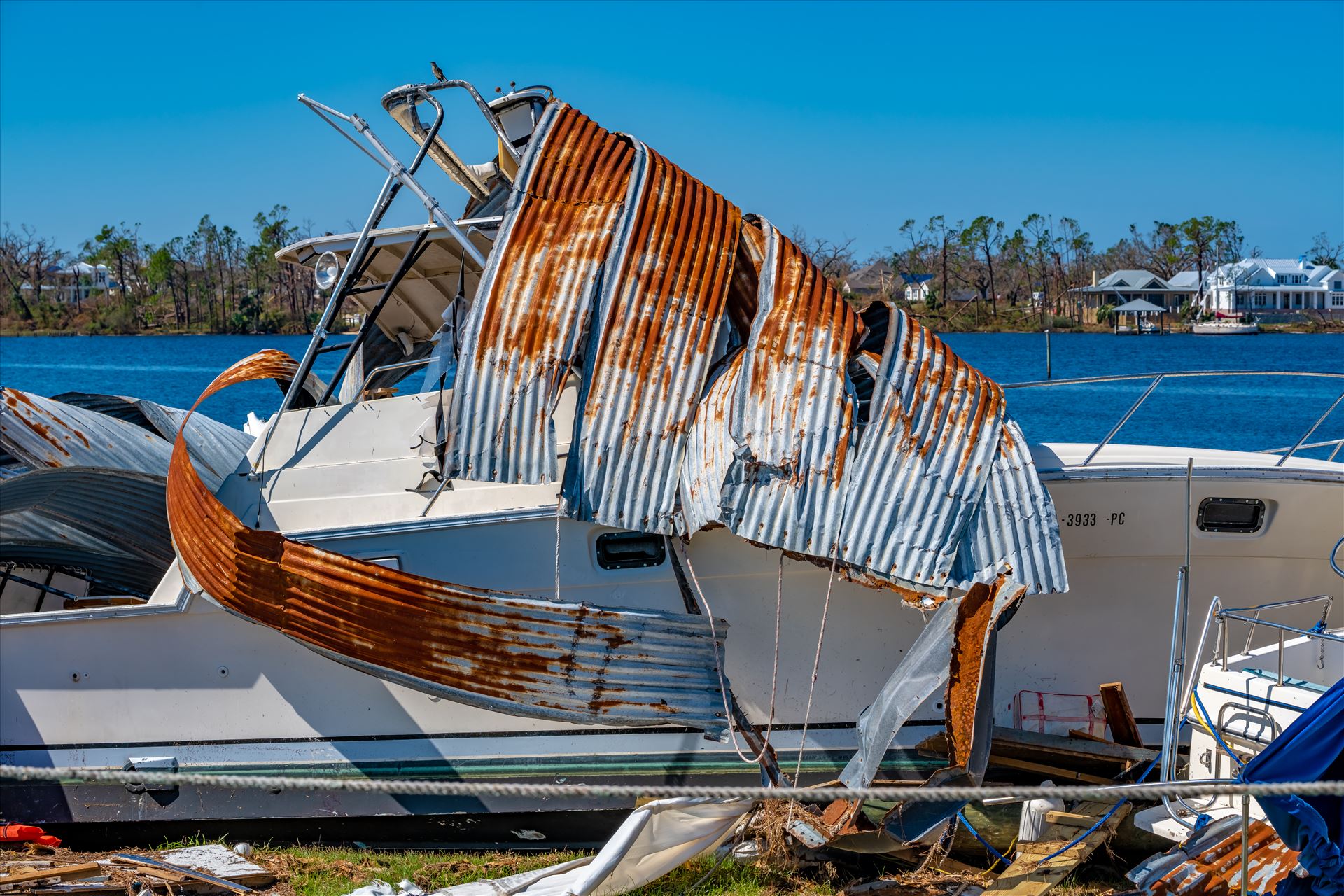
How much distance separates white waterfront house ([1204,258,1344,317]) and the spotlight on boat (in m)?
108

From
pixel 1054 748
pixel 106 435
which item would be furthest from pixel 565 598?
pixel 106 435

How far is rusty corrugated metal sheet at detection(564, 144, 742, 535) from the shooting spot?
732cm

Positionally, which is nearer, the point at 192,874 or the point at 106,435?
the point at 192,874

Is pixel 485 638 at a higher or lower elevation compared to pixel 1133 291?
lower

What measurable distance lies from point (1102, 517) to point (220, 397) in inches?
1224

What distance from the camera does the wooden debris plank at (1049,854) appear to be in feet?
22.8

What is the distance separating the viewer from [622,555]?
7.76 metres

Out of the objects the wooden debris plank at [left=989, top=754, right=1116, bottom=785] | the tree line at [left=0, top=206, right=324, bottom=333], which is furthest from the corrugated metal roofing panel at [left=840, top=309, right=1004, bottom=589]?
the tree line at [left=0, top=206, right=324, bottom=333]

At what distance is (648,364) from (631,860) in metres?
2.90

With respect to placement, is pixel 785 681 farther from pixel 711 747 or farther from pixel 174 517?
pixel 174 517

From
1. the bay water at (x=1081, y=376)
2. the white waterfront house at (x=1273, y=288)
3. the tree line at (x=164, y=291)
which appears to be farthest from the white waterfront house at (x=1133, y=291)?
the tree line at (x=164, y=291)

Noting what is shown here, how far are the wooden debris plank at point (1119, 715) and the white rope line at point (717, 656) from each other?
7.55 ft

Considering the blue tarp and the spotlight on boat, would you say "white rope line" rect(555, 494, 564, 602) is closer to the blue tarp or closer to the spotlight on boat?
the spotlight on boat

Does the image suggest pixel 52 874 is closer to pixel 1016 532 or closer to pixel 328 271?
pixel 328 271
